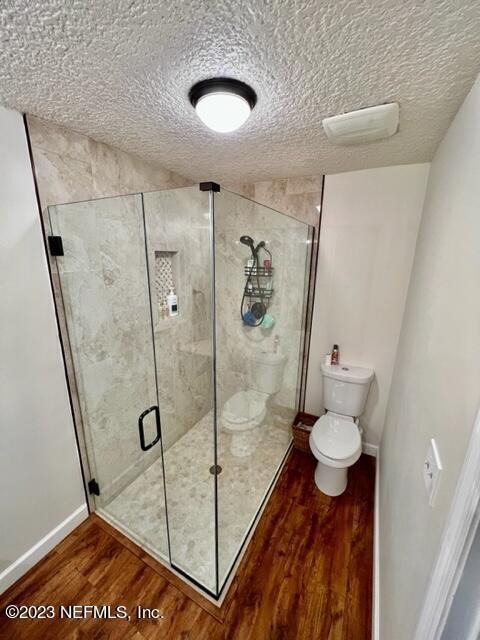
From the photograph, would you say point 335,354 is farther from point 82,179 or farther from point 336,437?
point 82,179

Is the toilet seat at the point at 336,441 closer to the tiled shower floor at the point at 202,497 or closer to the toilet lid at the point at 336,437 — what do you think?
the toilet lid at the point at 336,437

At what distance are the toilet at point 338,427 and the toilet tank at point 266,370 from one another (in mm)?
373

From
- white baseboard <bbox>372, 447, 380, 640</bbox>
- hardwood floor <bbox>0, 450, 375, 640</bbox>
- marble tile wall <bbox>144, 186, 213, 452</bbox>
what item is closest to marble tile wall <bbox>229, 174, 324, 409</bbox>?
marble tile wall <bbox>144, 186, 213, 452</bbox>

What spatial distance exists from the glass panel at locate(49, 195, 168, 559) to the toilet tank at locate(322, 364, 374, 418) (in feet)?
4.64

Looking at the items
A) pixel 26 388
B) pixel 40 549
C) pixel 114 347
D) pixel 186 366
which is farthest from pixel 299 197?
pixel 40 549

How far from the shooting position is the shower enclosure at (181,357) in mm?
1434

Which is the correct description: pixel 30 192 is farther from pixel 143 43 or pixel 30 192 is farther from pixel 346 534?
pixel 346 534

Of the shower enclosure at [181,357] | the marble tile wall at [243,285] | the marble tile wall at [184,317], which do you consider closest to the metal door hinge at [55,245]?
the shower enclosure at [181,357]

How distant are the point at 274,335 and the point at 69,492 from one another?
1.76 meters

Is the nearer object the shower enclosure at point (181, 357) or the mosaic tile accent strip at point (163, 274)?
the shower enclosure at point (181, 357)

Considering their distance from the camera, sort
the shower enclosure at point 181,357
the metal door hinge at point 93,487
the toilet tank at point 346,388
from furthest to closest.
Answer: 1. the toilet tank at point 346,388
2. the metal door hinge at point 93,487
3. the shower enclosure at point 181,357

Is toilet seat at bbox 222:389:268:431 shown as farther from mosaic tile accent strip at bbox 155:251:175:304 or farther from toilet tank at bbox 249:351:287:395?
mosaic tile accent strip at bbox 155:251:175:304

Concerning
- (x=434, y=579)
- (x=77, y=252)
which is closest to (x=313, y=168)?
(x=77, y=252)

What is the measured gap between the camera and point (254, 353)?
6.83ft
